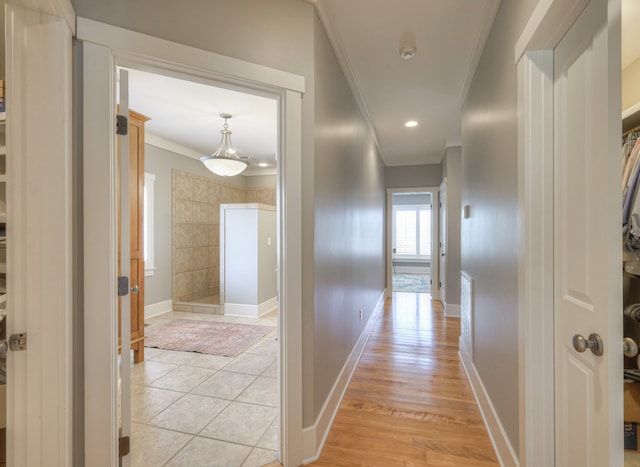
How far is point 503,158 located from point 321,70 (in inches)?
46.9

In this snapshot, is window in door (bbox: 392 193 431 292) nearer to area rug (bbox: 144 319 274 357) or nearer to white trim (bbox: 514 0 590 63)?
area rug (bbox: 144 319 274 357)

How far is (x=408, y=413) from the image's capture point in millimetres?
2195

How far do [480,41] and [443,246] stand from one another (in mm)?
3690

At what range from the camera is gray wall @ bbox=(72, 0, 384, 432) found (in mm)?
1370

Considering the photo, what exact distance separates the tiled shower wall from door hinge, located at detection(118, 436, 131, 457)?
395cm

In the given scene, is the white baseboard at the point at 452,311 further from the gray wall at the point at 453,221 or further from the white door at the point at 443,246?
the white door at the point at 443,246

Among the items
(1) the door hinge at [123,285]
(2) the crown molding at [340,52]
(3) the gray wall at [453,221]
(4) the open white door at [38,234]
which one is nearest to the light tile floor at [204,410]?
(4) the open white door at [38,234]

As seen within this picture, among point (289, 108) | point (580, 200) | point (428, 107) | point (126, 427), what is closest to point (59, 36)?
point (289, 108)

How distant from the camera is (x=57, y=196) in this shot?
113 cm

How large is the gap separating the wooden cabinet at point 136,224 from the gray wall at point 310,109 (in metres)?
1.79

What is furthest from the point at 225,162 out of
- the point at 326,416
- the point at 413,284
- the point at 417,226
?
the point at 417,226

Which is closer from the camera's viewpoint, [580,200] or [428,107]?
[580,200]

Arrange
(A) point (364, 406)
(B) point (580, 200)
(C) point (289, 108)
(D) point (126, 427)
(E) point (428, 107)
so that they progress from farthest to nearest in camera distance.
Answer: (E) point (428, 107)
(A) point (364, 406)
(C) point (289, 108)
(D) point (126, 427)
(B) point (580, 200)

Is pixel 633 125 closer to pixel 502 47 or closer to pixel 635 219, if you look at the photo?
pixel 635 219
